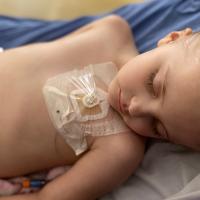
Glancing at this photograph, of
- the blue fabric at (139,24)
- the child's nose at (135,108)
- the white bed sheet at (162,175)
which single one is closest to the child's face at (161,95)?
the child's nose at (135,108)

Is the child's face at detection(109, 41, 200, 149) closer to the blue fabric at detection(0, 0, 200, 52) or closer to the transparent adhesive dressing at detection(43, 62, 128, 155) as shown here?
the transparent adhesive dressing at detection(43, 62, 128, 155)

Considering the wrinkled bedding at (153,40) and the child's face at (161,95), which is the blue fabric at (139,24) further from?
the child's face at (161,95)

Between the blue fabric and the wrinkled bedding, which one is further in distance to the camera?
the blue fabric

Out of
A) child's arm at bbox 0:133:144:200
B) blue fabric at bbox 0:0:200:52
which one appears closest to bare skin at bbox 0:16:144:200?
child's arm at bbox 0:133:144:200

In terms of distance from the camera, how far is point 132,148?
3.39ft

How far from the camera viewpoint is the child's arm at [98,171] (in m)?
0.99

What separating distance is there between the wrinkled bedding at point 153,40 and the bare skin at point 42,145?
58mm

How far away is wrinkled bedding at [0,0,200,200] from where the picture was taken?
104cm

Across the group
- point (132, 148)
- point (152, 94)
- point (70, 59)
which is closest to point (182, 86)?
point (152, 94)

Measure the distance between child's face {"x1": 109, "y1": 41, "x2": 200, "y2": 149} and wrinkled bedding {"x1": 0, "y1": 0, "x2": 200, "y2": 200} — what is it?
0.11 metres

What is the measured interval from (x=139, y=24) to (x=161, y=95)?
47 cm

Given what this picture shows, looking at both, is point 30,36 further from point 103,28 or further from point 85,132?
point 85,132

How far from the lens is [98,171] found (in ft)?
3.27

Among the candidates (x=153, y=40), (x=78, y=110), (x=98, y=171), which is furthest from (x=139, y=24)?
(x=98, y=171)
